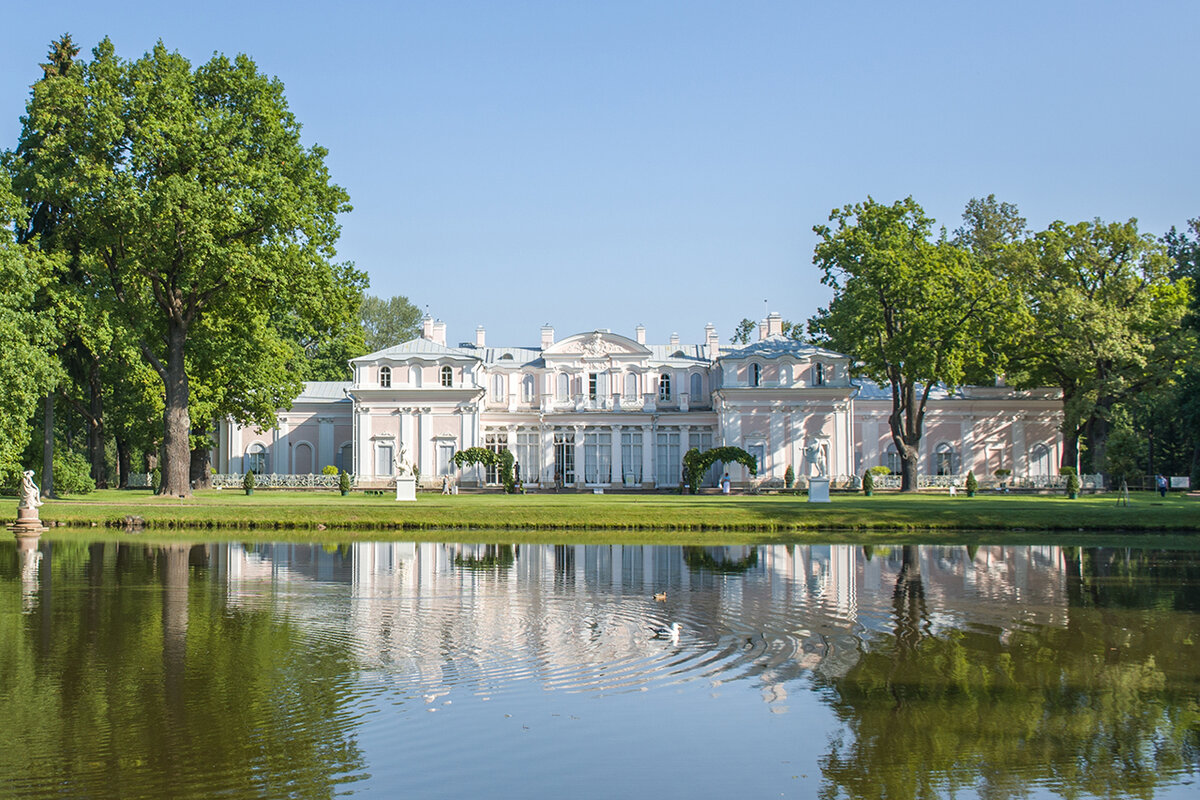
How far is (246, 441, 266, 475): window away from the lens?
53.8m

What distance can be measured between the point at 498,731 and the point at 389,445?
44085 mm

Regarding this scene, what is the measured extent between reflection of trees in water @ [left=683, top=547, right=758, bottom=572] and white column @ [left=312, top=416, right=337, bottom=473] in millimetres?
34681

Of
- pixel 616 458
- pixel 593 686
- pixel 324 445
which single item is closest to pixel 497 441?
pixel 616 458

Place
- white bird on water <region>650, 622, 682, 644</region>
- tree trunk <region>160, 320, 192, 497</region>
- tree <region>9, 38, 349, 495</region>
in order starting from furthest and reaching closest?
tree trunk <region>160, 320, 192, 497</region>, tree <region>9, 38, 349, 495</region>, white bird on water <region>650, 622, 682, 644</region>

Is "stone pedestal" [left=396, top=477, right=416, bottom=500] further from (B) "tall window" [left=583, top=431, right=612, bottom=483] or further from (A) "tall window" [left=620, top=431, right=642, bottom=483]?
(A) "tall window" [left=620, top=431, right=642, bottom=483]

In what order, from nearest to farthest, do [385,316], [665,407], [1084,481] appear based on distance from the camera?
[1084,481] → [665,407] → [385,316]

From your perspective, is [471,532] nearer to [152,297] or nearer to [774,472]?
[152,297]

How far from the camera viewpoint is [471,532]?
2689 centimetres

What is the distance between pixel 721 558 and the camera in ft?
67.8

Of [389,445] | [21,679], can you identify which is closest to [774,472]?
[389,445]

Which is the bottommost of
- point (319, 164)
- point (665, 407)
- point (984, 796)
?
point (984, 796)

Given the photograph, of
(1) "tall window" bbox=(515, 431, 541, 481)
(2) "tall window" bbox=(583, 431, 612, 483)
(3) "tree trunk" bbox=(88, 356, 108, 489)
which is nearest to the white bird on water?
(3) "tree trunk" bbox=(88, 356, 108, 489)

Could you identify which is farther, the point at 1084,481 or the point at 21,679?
the point at 1084,481

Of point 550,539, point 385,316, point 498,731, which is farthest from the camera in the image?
point 385,316
